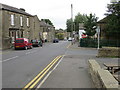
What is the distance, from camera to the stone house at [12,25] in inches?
1298

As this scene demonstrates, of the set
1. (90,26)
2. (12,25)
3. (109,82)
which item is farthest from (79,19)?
(109,82)

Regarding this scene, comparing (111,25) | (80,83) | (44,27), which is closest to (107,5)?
(111,25)

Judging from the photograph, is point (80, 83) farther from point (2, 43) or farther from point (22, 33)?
point (22, 33)

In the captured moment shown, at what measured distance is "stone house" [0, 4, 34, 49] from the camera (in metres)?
33.0

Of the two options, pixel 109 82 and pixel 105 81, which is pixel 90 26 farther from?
pixel 109 82

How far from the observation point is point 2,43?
2991 centimetres

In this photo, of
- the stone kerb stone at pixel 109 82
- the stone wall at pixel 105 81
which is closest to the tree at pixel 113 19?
the stone wall at pixel 105 81

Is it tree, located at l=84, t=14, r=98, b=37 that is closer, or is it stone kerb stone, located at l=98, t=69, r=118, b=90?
stone kerb stone, located at l=98, t=69, r=118, b=90

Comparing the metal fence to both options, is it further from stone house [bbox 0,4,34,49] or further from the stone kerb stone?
the stone kerb stone

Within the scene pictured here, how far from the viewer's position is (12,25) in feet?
120

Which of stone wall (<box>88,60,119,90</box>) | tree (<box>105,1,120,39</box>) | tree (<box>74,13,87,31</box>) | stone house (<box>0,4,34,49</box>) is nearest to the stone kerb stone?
stone wall (<box>88,60,119,90</box>)

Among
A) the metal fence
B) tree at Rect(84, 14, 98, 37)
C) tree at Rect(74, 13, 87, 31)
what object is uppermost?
tree at Rect(74, 13, 87, 31)

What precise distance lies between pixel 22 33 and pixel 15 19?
4.62 metres

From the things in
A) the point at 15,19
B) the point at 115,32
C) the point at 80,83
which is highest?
the point at 15,19
